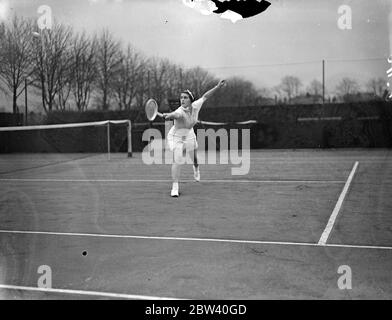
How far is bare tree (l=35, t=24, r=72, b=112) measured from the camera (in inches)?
540

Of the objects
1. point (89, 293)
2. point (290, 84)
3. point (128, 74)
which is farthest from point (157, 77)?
point (89, 293)

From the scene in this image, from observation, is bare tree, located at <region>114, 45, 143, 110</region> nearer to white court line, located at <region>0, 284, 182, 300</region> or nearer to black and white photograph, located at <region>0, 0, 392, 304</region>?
black and white photograph, located at <region>0, 0, 392, 304</region>

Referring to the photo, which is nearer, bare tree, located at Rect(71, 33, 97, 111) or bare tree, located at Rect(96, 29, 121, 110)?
bare tree, located at Rect(71, 33, 97, 111)

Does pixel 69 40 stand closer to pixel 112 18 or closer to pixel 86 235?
pixel 112 18

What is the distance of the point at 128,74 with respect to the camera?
16156 mm

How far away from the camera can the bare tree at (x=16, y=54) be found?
11409 mm

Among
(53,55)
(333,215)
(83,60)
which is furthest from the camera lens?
(83,60)

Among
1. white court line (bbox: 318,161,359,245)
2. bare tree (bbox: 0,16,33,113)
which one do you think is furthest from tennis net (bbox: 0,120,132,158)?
white court line (bbox: 318,161,359,245)

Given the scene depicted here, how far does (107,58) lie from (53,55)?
176 cm

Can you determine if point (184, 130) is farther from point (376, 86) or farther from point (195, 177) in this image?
point (376, 86)

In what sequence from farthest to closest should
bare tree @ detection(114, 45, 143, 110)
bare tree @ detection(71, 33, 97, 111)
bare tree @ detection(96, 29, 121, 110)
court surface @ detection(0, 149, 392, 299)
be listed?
bare tree @ detection(114, 45, 143, 110), bare tree @ detection(96, 29, 121, 110), bare tree @ detection(71, 33, 97, 111), court surface @ detection(0, 149, 392, 299)

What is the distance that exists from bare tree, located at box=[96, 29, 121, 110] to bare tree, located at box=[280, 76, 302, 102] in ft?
20.6

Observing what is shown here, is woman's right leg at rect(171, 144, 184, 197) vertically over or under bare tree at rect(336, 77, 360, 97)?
under
